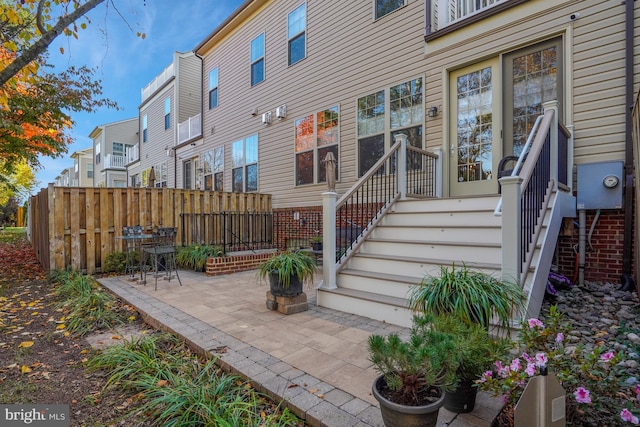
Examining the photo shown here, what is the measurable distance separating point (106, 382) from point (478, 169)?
5.53 metres

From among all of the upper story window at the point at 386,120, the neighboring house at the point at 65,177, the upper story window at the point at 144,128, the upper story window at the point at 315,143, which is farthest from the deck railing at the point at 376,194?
the neighboring house at the point at 65,177

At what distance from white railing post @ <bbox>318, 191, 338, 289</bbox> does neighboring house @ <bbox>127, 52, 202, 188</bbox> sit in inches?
377

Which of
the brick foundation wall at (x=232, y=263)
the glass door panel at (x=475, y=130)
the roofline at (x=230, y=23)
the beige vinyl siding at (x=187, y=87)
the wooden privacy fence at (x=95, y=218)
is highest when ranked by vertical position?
the roofline at (x=230, y=23)

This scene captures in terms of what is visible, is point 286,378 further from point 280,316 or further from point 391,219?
point 391,219

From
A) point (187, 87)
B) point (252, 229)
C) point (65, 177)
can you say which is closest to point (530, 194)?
point (252, 229)

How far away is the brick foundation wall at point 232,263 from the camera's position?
646cm

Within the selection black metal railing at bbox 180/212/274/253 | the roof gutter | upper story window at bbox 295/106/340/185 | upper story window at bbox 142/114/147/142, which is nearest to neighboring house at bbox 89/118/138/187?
upper story window at bbox 142/114/147/142

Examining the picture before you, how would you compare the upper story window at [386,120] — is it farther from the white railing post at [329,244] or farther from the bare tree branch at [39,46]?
the bare tree branch at [39,46]

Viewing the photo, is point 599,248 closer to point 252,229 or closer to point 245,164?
point 252,229

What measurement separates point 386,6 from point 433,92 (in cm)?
225

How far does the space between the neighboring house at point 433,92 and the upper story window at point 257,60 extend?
0.16 ft

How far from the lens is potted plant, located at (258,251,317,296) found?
381 cm

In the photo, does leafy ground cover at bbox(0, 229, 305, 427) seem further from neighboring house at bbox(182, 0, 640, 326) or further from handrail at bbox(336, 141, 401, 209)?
handrail at bbox(336, 141, 401, 209)

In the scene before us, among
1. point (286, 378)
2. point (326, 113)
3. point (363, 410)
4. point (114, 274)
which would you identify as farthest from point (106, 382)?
point (326, 113)
